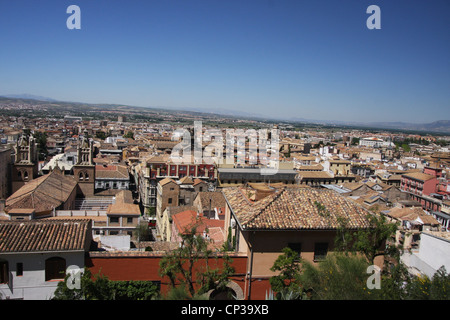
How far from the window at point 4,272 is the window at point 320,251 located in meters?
8.54

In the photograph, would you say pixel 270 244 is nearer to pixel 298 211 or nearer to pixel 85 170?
pixel 298 211

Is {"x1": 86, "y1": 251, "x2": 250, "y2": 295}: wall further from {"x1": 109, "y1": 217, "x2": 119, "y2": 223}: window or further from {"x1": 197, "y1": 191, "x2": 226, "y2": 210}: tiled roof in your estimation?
{"x1": 197, "y1": 191, "x2": 226, "y2": 210}: tiled roof

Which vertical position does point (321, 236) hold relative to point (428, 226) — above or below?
above

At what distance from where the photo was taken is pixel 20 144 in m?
29.4

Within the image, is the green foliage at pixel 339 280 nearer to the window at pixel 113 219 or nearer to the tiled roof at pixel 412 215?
the window at pixel 113 219

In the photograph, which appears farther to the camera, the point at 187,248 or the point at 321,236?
the point at 321,236

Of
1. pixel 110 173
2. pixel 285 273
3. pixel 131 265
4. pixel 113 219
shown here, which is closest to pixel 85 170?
pixel 110 173

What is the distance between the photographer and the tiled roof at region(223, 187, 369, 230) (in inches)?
378

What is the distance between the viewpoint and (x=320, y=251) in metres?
→ 9.96
